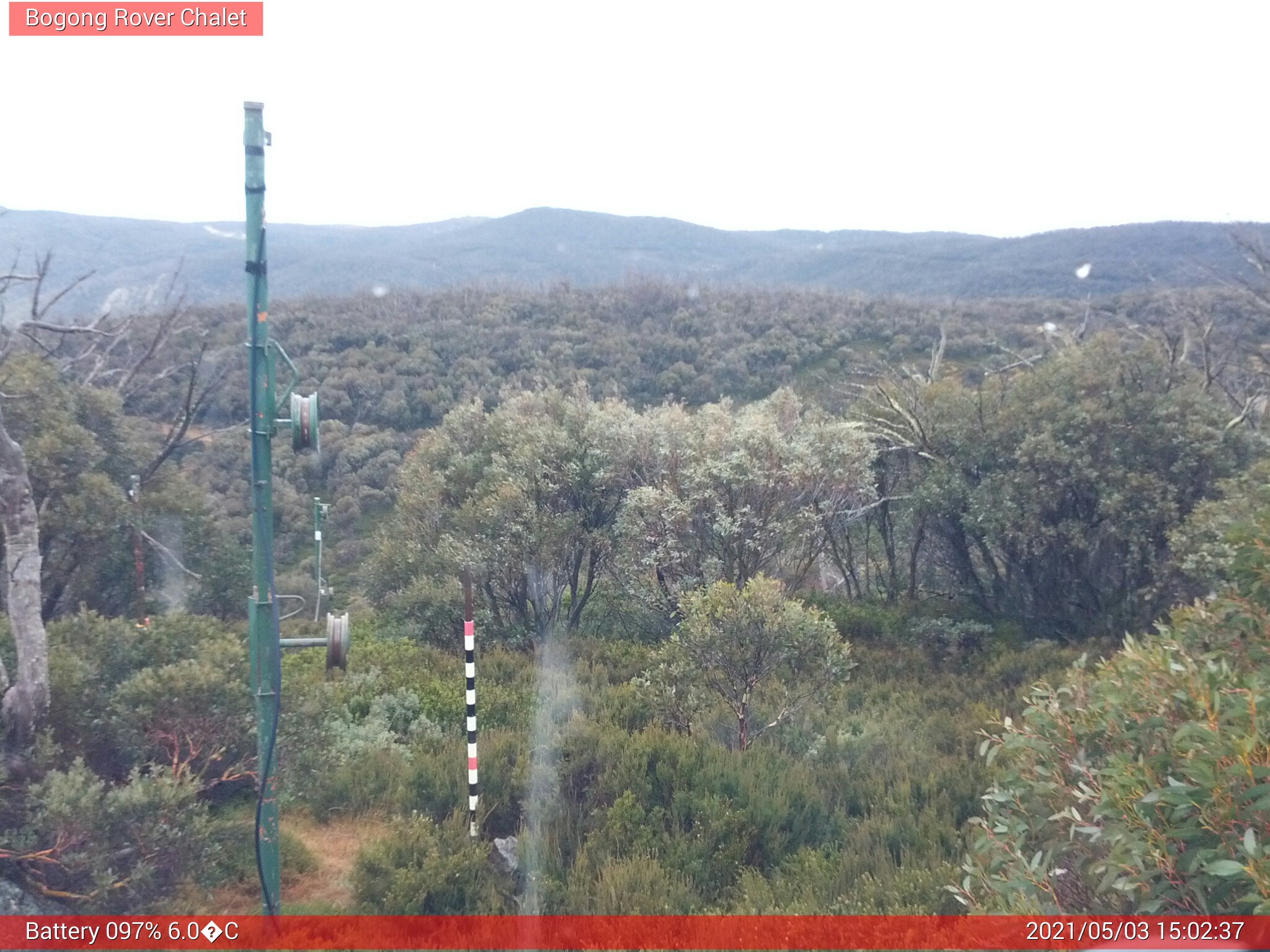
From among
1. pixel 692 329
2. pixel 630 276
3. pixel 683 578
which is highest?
pixel 630 276

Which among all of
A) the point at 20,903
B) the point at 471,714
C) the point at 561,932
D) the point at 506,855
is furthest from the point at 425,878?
the point at 20,903

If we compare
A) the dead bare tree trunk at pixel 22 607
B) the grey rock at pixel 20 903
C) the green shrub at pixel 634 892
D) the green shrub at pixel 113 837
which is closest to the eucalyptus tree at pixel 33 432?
the dead bare tree trunk at pixel 22 607

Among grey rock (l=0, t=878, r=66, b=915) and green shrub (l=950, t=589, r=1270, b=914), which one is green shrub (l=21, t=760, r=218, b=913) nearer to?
grey rock (l=0, t=878, r=66, b=915)

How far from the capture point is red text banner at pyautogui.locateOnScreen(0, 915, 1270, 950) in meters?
2.84

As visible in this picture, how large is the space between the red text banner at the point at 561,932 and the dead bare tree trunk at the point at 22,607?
1456 millimetres

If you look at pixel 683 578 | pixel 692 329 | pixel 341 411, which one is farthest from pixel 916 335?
pixel 683 578

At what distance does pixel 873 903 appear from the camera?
4332mm

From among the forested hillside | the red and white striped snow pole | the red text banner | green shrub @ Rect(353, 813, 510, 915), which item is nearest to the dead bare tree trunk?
the forested hillside

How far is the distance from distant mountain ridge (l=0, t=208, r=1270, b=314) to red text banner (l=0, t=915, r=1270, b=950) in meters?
19.2

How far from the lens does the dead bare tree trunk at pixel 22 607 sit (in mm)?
5133

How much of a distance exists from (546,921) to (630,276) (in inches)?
1637

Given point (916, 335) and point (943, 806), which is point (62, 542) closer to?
point (943, 806)

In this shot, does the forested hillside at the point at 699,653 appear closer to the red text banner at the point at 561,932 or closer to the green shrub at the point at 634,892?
the green shrub at the point at 634,892

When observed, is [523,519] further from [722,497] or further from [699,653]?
[699,653]
